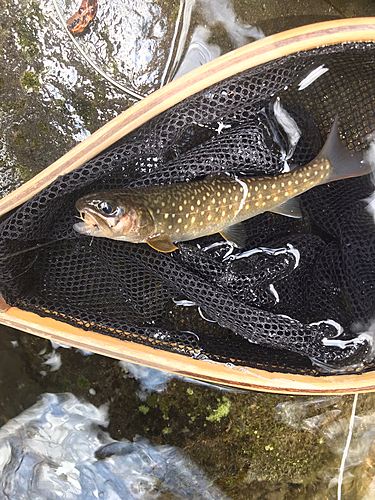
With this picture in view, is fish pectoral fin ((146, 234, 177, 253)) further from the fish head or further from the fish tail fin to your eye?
the fish tail fin

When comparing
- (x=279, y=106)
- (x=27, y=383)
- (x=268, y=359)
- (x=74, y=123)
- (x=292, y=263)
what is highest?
(x=74, y=123)

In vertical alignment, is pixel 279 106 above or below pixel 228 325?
above

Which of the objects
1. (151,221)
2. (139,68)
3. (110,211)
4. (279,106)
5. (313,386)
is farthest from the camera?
(139,68)

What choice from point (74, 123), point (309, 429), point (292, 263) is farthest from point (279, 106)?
point (309, 429)

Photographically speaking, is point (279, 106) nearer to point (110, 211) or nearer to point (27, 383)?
point (110, 211)

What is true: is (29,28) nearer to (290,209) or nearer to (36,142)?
→ (36,142)

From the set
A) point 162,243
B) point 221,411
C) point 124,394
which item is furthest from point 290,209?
point 124,394

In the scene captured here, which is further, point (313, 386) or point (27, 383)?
point (27, 383)

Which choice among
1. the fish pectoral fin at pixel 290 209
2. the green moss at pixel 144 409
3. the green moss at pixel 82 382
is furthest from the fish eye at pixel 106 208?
the green moss at pixel 144 409
